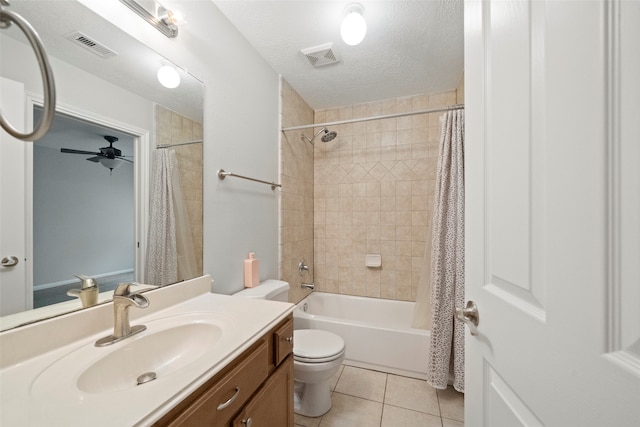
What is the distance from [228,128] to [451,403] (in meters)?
2.26

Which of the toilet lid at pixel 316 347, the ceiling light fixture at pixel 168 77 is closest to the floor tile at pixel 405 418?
the toilet lid at pixel 316 347

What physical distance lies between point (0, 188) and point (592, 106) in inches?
50.6

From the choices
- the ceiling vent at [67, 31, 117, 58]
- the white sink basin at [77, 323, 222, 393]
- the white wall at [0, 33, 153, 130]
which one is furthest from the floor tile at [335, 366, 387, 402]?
the ceiling vent at [67, 31, 117, 58]

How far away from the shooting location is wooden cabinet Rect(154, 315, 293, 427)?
1.95 ft

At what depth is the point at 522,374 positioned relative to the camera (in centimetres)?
51

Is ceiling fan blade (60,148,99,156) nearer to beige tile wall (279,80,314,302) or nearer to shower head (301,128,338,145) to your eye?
beige tile wall (279,80,314,302)

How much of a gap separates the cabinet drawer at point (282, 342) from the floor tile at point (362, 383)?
3.21ft

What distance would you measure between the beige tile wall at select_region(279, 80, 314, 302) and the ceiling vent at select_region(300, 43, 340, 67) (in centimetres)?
39

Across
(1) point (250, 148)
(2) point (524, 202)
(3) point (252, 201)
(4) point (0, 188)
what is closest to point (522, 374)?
(2) point (524, 202)

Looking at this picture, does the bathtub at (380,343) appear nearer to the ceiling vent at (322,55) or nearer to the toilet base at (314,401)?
the toilet base at (314,401)

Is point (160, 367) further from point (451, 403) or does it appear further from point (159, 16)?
point (451, 403)

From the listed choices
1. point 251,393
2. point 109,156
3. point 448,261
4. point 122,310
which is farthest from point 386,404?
point 109,156

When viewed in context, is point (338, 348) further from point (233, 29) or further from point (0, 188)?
point (233, 29)

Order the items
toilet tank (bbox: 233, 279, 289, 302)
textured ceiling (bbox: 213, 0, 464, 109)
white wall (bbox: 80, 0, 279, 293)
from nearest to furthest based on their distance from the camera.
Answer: white wall (bbox: 80, 0, 279, 293) < textured ceiling (bbox: 213, 0, 464, 109) < toilet tank (bbox: 233, 279, 289, 302)
